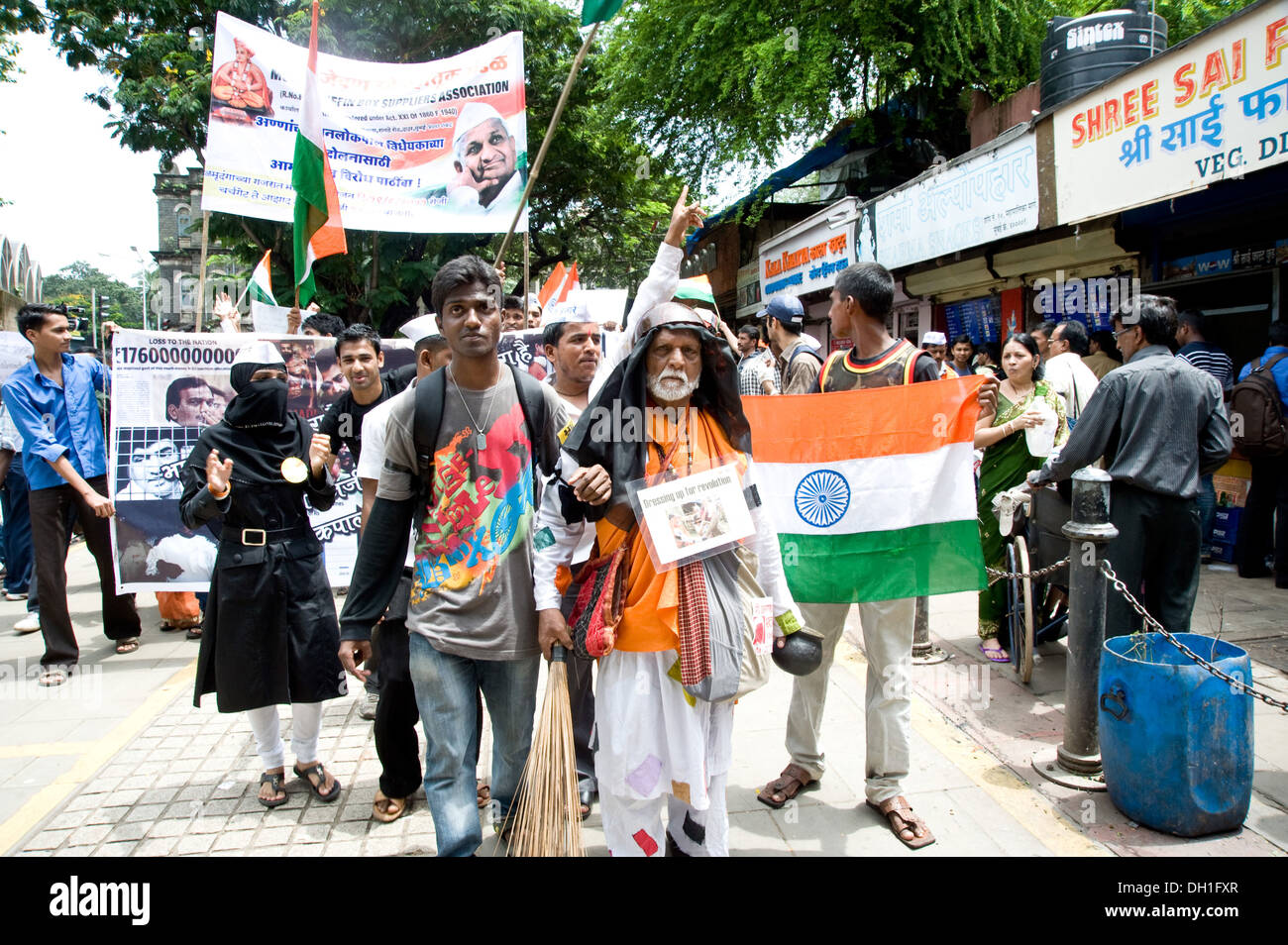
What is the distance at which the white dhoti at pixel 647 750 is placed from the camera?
2.46 meters

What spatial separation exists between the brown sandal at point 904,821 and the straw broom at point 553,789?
131cm

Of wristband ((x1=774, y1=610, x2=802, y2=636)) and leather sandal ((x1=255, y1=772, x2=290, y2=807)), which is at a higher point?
wristband ((x1=774, y1=610, x2=802, y2=636))

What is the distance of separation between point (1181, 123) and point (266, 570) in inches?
236

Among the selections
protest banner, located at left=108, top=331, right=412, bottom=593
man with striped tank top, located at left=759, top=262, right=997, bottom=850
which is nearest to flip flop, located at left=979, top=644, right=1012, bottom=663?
man with striped tank top, located at left=759, top=262, right=997, bottom=850

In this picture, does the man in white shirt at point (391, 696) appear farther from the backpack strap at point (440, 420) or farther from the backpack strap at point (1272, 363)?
the backpack strap at point (1272, 363)

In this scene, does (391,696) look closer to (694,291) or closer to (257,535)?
(257,535)

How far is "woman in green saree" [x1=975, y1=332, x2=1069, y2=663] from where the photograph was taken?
4.89m

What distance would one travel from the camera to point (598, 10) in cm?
397

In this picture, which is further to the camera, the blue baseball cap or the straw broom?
the blue baseball cap

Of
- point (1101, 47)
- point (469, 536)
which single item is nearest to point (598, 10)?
point (469, 536)

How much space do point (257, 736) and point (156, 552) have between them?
9.88ft

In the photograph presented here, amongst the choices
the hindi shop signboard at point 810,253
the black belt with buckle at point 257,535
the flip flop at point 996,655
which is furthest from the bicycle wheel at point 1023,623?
the hindi shop signboard at point 810,253

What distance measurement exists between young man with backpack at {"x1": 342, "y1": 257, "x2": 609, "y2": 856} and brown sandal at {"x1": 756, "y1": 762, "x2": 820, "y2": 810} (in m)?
1.26

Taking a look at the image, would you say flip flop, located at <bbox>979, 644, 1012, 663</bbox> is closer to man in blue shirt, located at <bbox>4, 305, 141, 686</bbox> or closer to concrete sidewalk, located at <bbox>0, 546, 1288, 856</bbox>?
concrete sidewalk, located at <bbox>0, 546, 1288, 856</bbox>
